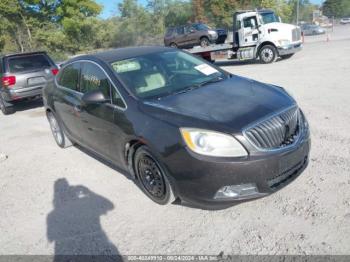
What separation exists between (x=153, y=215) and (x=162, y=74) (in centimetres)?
173

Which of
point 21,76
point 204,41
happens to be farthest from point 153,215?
point 204,41

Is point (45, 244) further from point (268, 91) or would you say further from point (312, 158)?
point (312, 158)

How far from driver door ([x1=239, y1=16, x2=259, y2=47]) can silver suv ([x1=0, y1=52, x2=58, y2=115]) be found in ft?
31.9

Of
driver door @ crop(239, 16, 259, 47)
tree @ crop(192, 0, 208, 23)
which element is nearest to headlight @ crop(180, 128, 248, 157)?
driver door @ crop(239, 16, 259, 47)

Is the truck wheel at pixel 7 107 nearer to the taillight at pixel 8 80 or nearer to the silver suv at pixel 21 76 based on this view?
the silver suv at pixel 21 76

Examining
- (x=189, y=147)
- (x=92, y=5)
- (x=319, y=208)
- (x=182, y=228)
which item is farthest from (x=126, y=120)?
(x=92, y=5)

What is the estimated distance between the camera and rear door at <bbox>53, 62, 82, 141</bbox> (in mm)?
4777

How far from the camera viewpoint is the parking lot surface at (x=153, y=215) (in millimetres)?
2973

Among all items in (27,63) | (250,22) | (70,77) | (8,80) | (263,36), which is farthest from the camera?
(250,22)

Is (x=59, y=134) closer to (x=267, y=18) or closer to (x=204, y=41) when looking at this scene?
(x=267, y=18)

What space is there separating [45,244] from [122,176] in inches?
57.7

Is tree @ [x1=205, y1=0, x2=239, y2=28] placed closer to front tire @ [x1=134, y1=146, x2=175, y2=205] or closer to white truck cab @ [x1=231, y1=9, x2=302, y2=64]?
white truck cab @ [x1=231, y1=9, x2=302, y2=64]

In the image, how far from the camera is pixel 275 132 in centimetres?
310

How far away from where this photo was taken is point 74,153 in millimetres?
5746
